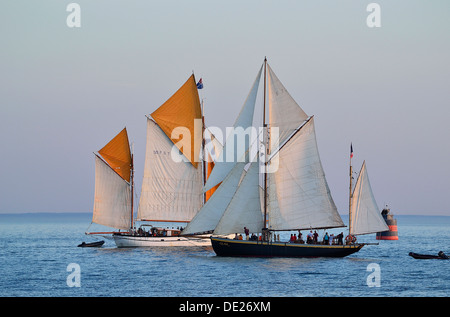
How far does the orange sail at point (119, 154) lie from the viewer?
81.2 m

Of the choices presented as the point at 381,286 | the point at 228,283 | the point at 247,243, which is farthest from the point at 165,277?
the point at 381,286

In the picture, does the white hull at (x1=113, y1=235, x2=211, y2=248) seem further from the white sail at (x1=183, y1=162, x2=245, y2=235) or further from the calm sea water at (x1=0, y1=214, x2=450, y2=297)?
the white sail at (x1=183, y1=162, x2=245, y2=235)

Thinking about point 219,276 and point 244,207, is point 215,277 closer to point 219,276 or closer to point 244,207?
point 219,276

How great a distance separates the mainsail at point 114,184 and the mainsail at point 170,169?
2.72 meters

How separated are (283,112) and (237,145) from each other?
4920mm

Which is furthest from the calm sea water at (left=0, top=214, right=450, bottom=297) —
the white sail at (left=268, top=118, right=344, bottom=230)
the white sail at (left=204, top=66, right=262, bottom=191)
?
the white sail at (left=204, top=66, right=262, bottom=191)

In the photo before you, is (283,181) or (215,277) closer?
(215,277)

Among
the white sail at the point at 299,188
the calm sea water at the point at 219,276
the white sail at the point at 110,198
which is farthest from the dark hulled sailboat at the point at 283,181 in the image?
the white sail at the point at 110,198

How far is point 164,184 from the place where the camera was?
265 ft

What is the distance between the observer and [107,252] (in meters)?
79.3

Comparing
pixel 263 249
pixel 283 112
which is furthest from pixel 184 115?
pixel 263 249

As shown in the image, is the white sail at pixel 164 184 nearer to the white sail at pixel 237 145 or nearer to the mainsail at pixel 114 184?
the mainsail at pixel 114 184

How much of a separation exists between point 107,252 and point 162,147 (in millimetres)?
12913
